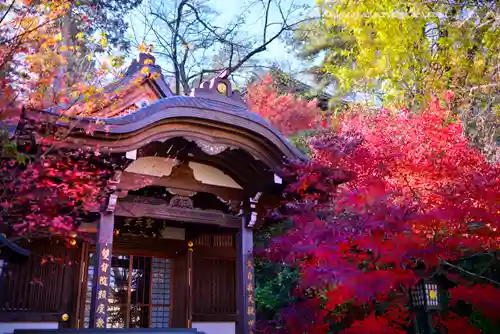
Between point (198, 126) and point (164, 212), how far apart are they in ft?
5.51

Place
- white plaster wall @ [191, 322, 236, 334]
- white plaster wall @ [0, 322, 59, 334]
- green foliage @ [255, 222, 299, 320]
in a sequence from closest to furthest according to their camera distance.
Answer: white plaster wall @ [0, 322, 59, 334]
white plaster wall @ [191, 322, 236, 334]
green foliage @ [255, 222, 299, 320]

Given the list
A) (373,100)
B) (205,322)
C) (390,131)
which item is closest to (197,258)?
(205,322)

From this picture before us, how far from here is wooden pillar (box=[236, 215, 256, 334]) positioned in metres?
8.21

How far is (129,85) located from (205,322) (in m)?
6.37

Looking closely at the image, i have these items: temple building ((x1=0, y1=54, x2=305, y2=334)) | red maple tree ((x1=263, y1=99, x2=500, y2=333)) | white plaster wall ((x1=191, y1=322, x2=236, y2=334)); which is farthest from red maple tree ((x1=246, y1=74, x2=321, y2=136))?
white plaster wall ((x1=191, y1=322, x2=236, y2=334))

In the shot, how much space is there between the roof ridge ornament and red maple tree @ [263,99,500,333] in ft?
5.76

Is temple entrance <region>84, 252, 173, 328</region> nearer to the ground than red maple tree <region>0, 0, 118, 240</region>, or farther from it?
nearer to the ground

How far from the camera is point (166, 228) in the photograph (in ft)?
33.4

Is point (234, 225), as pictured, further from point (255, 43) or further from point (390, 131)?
point (255, 43)

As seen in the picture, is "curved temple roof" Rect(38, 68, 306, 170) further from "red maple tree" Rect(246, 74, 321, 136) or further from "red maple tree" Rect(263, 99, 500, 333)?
"red maple tree" Rect(246, 74, 321, 136)

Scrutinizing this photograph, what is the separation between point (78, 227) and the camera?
756cm

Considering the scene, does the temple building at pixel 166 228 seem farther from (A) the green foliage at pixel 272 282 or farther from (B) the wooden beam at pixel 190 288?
(A) the green foliage at pixel 272 282

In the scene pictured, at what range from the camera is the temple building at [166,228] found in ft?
23.2

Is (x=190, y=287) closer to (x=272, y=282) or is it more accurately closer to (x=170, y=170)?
(x=170, y=170)
